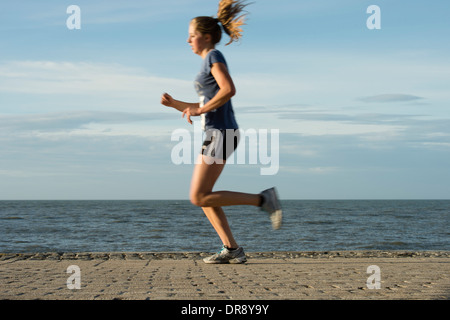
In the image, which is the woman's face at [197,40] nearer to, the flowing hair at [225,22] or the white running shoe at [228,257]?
the flowing hair at [225,22]

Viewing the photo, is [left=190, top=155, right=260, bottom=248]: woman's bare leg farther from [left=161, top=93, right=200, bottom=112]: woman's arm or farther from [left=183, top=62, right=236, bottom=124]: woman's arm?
[left=161, top=93, right=200, bottom=112]: woman's arm

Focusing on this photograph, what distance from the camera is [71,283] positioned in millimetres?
4176

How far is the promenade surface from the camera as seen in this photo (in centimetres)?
365

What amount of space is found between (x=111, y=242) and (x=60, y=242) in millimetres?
A: 2139

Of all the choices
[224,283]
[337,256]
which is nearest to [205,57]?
[224,283]

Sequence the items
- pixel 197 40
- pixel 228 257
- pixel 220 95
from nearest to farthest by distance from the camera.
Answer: pixel 220 95 → pixel 197 40 → pixel 228 257

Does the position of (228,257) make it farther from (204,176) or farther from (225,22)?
(225,22)

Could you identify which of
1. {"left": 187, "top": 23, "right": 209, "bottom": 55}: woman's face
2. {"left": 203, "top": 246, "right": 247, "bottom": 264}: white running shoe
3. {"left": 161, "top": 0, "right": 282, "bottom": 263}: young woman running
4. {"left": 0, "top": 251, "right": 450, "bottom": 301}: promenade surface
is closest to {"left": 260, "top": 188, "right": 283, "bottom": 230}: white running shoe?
{"left": 161, "top": 0, "right": 282, "bottom": 263}: young woman running

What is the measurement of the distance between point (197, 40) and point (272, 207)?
5.79 ft

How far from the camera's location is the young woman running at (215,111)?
14.8 ft

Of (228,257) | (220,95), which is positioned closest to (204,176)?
(220,95)

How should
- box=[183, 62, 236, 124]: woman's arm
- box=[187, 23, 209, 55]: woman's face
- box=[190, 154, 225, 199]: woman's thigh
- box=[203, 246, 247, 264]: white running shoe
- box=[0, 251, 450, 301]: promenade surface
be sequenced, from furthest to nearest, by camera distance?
1. box=[203, 246, 247, 264]: white running shoe
2. box=[187, 23, 209, 55]: woman's face
3. box=[190, 154, 225, 199]: woman's thigh
4. box=[183, 62, 236, 124]: woman's arm
5. box=[0, 251, 450, 301]: promenade surface

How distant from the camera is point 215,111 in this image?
181 inches
